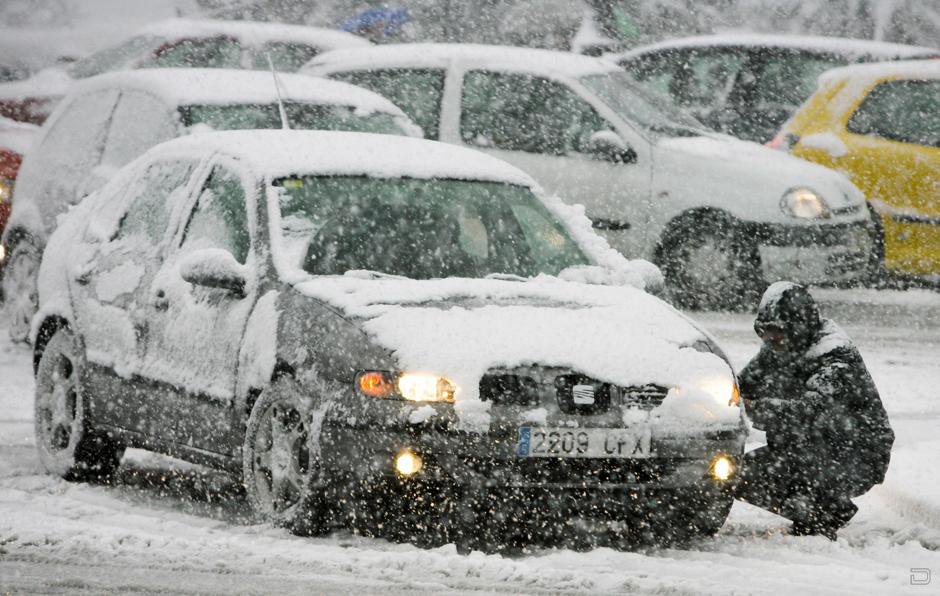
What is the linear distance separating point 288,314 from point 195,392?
2.03 ft

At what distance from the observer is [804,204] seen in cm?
1268

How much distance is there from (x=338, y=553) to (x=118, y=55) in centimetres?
1060

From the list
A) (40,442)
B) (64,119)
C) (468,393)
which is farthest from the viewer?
(64,119)

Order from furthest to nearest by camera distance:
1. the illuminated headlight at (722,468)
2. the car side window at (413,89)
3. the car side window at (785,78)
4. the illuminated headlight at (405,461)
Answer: the car side window at (785,78)
the car side window at (413,89)
the illuminated headlight at (722,468)
the illuminated headlight at (405,461)

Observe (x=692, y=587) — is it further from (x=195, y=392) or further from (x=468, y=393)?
(x=195, y=392)

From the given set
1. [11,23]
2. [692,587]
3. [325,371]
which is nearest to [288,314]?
[325,371]

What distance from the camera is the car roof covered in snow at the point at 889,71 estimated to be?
46.7ft

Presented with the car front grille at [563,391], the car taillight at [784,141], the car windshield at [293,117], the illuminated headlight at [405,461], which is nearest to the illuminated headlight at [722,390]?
the car front grille at [563,391]

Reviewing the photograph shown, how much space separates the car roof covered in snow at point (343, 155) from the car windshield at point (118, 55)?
7709mm

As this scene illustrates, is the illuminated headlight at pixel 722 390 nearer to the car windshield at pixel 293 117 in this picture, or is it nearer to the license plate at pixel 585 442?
the license plate at pixel 585 442

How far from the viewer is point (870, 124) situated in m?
14.1

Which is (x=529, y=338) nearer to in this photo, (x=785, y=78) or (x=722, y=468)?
(x=722, y=468)

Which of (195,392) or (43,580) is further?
(195,392)

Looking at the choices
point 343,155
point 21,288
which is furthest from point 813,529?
point 21,288
